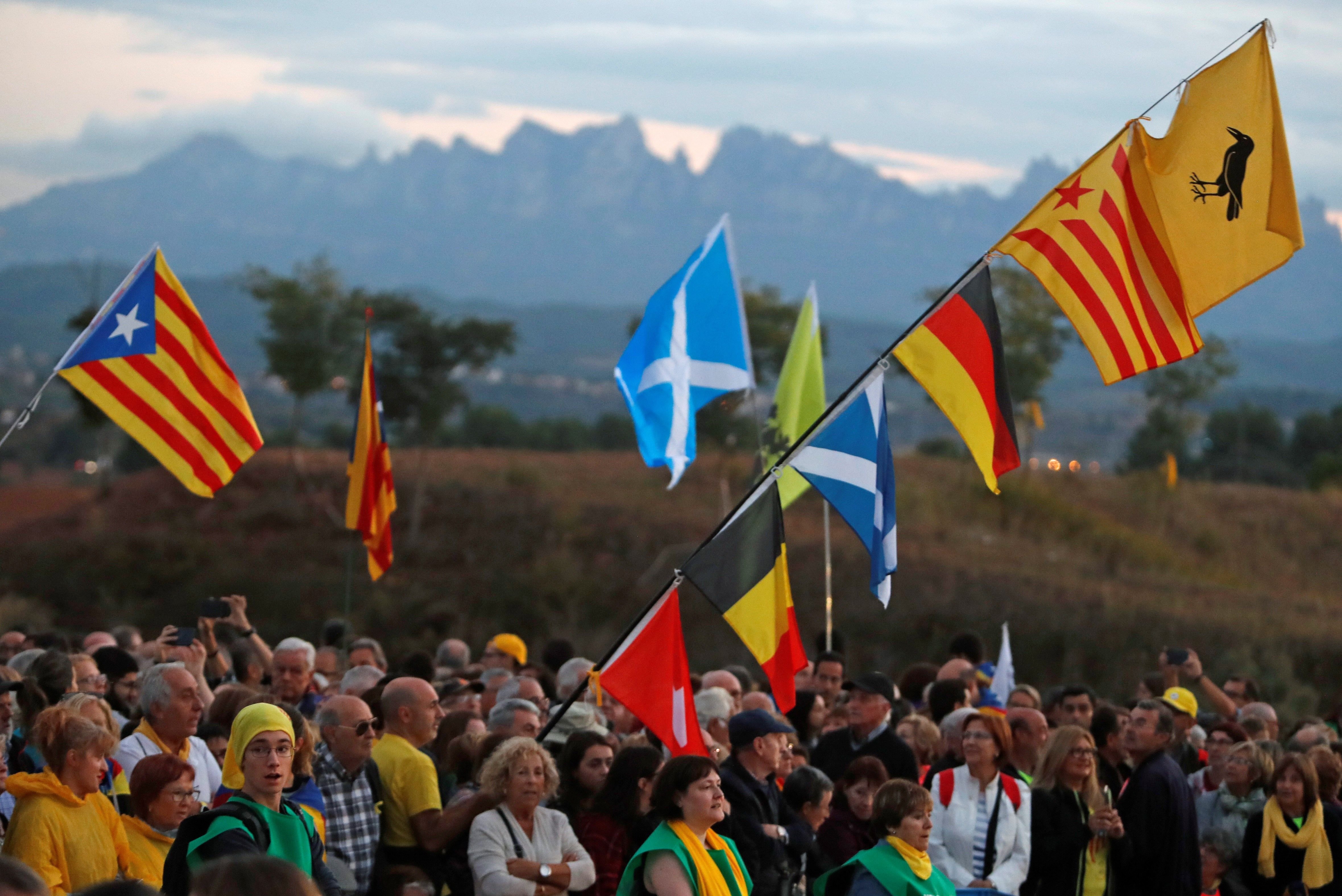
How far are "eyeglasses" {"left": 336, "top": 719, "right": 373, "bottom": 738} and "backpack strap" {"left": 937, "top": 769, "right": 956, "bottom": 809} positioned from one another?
9.20ft

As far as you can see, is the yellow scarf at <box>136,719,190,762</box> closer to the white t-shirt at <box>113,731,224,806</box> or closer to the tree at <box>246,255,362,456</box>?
the white t-shirt at <box>113,731,224,806</box>

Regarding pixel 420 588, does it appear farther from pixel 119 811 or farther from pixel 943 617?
pixel 119 811

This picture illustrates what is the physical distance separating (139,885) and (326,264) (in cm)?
5326

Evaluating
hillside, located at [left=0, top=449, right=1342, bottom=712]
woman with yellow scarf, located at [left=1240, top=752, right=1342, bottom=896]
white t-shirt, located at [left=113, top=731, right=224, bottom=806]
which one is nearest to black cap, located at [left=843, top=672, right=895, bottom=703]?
woman with yellow scarf, located at [left=1240, top=752, right=1342, bottom=896]

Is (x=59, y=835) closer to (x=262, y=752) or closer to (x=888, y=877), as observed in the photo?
(x=262, y=752)

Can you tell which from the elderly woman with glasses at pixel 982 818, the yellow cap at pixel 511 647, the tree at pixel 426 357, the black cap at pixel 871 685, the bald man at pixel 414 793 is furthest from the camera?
the tree at pixel 426 357

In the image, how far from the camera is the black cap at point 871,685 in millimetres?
8906

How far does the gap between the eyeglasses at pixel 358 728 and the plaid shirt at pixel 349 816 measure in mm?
140

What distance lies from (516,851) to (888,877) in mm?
1570

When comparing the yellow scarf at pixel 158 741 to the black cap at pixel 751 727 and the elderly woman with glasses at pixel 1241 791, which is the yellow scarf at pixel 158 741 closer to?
the black cap at pixel 751 727

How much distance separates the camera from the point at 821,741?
9234 mm

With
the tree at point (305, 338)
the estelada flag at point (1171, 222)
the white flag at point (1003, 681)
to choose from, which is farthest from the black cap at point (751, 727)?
the tree at point (305, 338)

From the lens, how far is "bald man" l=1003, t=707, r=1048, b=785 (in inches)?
330

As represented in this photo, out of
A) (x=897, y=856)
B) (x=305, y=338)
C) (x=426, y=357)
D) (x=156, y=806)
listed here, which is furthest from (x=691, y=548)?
(x=156, y=806)
